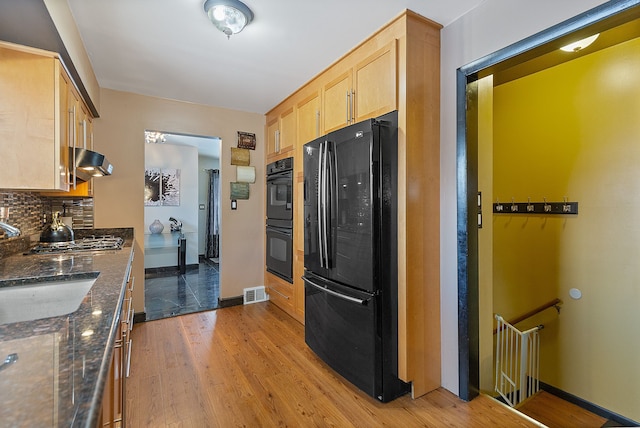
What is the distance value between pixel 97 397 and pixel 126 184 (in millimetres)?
3118

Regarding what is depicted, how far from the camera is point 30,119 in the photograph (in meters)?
1.64

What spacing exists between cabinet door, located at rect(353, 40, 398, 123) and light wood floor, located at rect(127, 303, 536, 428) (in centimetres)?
190

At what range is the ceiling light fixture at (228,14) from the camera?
5.67 ft

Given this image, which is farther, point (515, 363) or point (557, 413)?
point (515, 363)

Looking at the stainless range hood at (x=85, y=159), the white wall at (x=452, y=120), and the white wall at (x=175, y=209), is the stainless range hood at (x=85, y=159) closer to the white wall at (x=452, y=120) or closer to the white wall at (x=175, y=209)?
the white wall at (x=452, y=120)

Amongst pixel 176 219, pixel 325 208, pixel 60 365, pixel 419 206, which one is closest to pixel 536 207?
pixel 419 206

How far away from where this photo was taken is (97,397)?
1.81ft

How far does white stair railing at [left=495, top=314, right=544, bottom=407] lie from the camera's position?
99.8 inches

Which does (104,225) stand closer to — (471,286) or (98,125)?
(98,125)

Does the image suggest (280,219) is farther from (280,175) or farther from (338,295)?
(338,295)

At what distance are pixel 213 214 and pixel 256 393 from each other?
18.0 feet

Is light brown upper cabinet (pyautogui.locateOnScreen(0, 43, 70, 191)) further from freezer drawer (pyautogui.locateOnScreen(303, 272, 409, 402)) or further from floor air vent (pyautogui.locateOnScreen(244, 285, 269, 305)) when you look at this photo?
floor air vent (pyautogui.locateOnScreen(244, 285, 269, 305))

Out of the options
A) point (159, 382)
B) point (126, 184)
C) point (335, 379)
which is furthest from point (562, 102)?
point (126, 184)

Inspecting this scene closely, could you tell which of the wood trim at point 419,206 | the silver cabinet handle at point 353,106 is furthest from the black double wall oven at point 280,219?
the wood trim at point 419,206
